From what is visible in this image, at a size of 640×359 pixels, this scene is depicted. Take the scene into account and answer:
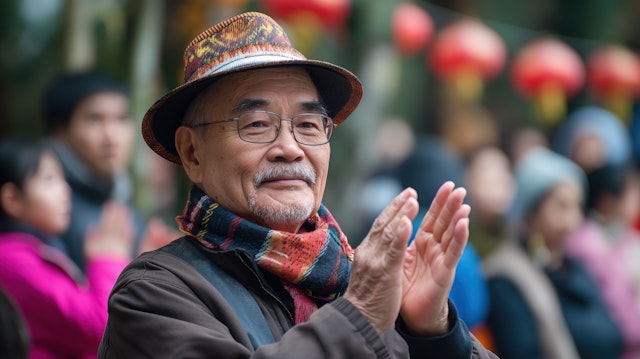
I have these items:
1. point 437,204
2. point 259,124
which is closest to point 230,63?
point 259,124

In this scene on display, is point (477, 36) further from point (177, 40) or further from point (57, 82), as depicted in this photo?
point (57, 82)

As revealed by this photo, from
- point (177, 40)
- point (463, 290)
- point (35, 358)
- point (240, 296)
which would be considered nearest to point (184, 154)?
point (240, 296)

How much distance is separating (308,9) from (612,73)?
455cm

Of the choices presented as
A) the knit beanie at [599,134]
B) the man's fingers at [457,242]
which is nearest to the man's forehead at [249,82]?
the man's fingers at [457,242]

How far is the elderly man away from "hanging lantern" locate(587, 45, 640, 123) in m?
8.12

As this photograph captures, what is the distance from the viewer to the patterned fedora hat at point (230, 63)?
290 cm

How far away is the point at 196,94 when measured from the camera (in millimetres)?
3047

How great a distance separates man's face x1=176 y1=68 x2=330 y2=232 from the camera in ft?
9.50

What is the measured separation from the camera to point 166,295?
261 centimetres

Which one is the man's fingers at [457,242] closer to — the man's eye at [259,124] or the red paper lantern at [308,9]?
the man's eye at [259,124]

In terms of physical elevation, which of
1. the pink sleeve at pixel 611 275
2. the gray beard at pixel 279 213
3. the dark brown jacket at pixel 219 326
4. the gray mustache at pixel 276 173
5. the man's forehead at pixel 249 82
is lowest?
the pink sleeve at pixel 611 275

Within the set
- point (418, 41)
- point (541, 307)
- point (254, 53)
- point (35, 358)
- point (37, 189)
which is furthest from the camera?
point (418, 41)

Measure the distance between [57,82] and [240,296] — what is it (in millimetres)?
3381

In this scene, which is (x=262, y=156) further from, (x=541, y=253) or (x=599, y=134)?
(x=599, y=134)
